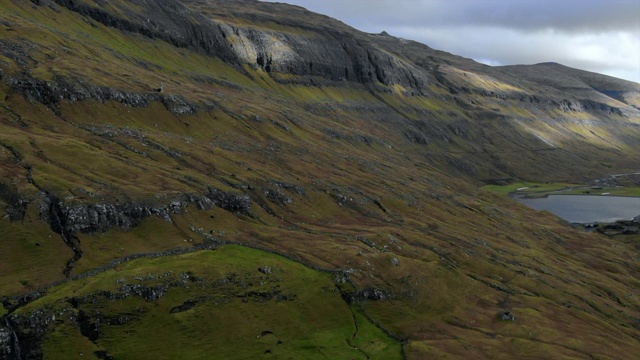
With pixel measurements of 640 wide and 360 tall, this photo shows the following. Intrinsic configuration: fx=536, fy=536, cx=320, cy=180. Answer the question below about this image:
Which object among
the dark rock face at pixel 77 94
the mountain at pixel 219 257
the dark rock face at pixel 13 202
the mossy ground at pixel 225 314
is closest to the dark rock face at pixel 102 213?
the mountain at pixel 219 257

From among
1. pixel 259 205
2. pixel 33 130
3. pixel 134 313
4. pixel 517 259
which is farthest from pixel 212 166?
pixel 517 259

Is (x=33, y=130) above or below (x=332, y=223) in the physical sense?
above

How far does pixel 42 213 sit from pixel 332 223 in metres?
66.1

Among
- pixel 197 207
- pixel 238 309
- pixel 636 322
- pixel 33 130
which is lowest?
pixel 636 322

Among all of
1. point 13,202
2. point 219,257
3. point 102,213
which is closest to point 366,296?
point 219,257

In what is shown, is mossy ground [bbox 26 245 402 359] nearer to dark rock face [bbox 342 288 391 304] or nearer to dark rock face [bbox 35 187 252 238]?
dark rock face [bbox 342 288 391 304]

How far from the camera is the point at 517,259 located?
145750 mm

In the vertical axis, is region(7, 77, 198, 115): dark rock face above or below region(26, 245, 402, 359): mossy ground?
above

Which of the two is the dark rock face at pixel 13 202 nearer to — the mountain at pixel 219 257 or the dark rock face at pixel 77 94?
the mountain at pixel 219 257

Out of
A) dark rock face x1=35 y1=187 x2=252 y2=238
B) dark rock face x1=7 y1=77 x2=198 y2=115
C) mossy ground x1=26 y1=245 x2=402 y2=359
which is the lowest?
mossy ground x1=26 y1=245 x2=402 y2=359

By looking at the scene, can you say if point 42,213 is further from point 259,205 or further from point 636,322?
point 636,322

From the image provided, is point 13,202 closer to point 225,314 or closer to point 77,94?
point 225,314

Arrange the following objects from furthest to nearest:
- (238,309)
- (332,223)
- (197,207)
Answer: (332,223) → (197,207) → (238,309)

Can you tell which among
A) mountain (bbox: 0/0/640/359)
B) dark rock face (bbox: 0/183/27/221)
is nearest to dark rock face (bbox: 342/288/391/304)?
mountain (bbox: 0/0/640/359)
